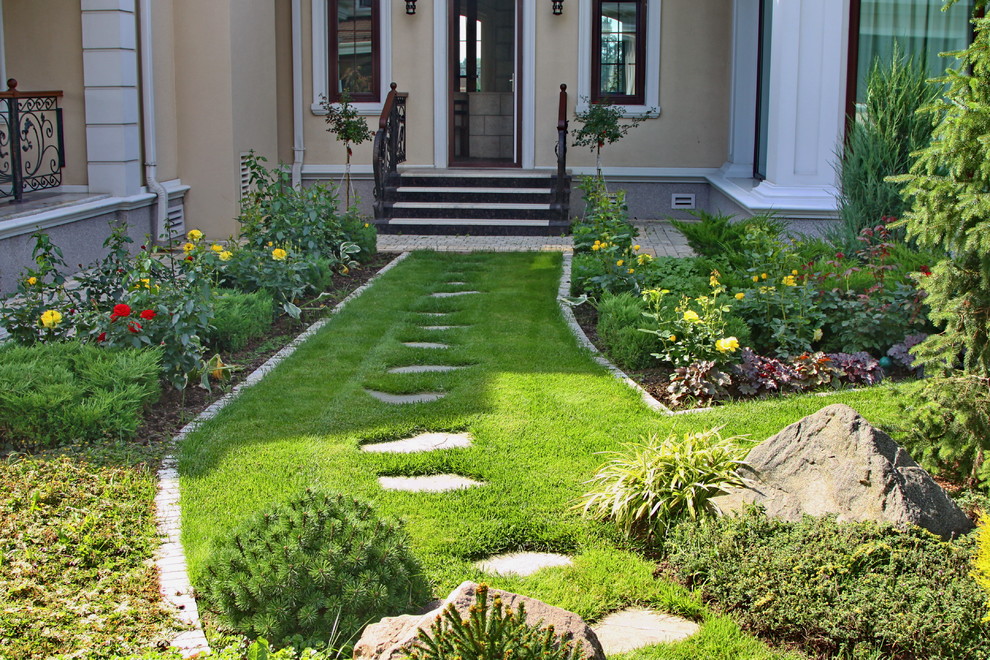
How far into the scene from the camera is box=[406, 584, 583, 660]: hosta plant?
253cm

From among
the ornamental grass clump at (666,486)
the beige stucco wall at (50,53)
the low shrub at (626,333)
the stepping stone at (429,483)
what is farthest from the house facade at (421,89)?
the ornamental grass clump at (666,486)

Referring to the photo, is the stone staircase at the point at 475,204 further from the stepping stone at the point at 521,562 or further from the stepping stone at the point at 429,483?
the stepping stone at the point at 521,562

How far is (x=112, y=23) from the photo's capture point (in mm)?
10703

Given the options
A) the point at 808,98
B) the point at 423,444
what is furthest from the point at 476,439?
the point at 808,98

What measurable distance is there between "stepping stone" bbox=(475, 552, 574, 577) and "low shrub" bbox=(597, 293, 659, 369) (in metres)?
2.62

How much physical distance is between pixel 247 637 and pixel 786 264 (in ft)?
15.9

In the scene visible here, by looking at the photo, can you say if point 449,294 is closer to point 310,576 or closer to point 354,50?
point 310,576

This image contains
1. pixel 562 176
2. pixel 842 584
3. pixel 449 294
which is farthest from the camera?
pixel 562 176

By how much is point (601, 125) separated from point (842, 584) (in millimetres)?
10437

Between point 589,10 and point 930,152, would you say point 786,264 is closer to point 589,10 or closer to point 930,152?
point 930,152

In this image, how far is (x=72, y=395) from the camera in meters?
4.98

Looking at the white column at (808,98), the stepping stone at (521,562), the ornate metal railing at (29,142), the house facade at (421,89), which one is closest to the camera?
the stepping stone at (521,562)

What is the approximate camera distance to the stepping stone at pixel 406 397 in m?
5.77

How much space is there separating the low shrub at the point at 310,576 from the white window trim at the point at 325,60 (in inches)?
448
